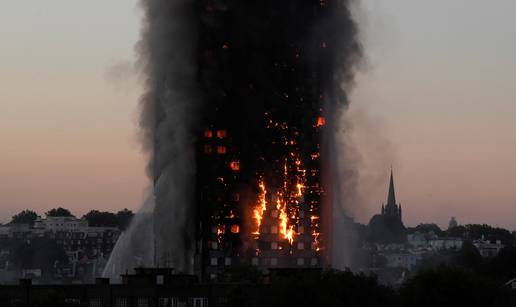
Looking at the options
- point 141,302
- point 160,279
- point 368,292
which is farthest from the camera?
point 160,279

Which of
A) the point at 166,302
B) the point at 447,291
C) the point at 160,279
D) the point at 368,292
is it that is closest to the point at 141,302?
the point at 166,302

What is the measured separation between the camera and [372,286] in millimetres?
176875

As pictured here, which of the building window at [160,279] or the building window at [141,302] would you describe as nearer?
the building window at [141,302]

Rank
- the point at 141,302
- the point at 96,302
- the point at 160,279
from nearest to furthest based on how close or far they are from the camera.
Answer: the point at 96,302 < the point at 141,302 < the point at 160,279

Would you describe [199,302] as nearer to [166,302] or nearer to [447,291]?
[166,302]

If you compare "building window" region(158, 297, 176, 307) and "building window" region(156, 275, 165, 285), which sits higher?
"building window" region(156, 275, 165, 285)

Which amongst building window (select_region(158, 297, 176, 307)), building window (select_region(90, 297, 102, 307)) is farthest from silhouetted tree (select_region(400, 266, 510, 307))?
building window (select_region(90, 297, 102, 307))

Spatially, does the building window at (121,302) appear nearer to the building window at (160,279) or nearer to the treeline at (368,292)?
the building window at (160,279)

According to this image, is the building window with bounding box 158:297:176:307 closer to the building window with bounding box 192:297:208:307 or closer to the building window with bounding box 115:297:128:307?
the building window with bounding box 192:297:208:307

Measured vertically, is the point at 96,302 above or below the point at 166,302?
below

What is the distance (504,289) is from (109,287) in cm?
4220

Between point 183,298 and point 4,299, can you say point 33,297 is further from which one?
point 183,298

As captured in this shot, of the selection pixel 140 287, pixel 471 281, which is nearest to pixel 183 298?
pixel 140 287

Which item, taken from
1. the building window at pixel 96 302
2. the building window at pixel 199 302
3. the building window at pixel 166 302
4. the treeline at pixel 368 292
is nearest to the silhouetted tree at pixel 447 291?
the treeline at pixel 368 292
